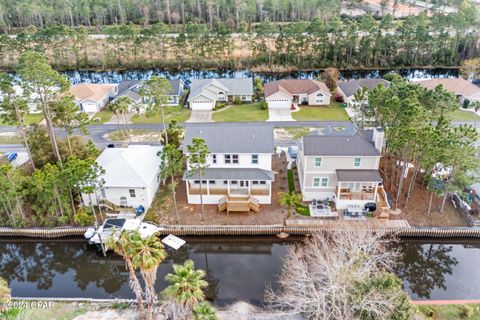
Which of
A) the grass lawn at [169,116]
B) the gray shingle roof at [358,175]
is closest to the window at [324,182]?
the gray shingle roof at [358,175]

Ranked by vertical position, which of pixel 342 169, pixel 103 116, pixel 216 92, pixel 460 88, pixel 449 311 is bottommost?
pixel 449 311

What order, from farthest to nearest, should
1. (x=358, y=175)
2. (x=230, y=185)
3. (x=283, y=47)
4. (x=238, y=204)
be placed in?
(x=283, y=47) < (x=230, y=185) < (x=238, y=204) < (x=358, y=175)

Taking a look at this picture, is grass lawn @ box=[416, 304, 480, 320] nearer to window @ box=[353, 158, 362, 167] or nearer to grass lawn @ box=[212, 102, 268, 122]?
window @ box=[353, 158, 362, 167]

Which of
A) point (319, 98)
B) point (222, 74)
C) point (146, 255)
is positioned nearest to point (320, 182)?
point (146, 255)

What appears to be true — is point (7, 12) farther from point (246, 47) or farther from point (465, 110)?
point (465, 110)

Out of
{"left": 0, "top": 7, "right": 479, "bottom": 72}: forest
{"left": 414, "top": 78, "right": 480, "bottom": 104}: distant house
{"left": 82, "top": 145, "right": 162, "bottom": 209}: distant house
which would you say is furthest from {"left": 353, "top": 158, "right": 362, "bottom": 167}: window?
{"left": 0, "top": 7, "right": 479, "bottom": 72}: forest

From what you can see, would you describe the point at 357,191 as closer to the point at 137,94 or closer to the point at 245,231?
the point at 245,231
